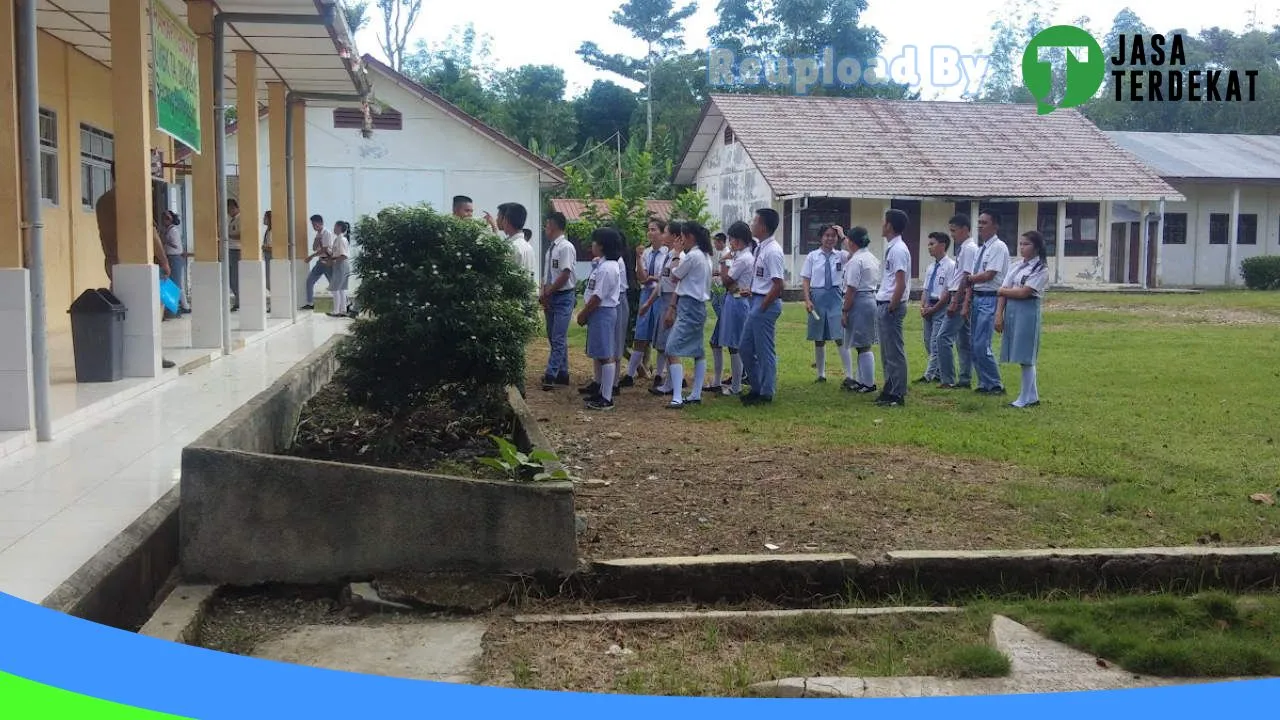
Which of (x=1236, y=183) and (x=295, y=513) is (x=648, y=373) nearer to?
(x=295, y=513)

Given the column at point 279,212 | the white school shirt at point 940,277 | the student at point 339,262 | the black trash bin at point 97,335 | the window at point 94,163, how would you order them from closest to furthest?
the black trash bin at point 97,335 → the white school shirt at point 940,277 → the window at point 94,163 → the column at point 279,212 → the student at point 339,262

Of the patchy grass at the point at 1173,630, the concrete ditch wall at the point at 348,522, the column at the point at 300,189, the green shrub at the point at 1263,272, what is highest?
the column at the point at 300,189

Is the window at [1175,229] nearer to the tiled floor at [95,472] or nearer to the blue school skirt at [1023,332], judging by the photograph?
the blue school skirt at [1023,332]

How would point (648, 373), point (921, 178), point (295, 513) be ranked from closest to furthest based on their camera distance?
1. point (295, 513)
2. point (648, 373)
3. point (921, 178)

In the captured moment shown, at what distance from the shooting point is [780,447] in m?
8.46

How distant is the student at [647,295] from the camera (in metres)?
11.7

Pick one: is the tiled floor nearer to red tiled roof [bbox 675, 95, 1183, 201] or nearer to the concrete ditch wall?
the concrete ditch wall

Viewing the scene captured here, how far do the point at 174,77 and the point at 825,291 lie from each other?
20.3 feet

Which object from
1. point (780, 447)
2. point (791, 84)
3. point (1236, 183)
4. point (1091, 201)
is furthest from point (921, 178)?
point (780, 447)

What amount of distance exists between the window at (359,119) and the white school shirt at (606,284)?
55.8 feet

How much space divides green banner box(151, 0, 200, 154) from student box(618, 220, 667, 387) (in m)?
4.18

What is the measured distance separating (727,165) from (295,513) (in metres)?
28.9

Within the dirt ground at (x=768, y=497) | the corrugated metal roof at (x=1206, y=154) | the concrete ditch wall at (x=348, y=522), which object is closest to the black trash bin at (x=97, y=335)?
the dirt ground at (x=768, y=497)

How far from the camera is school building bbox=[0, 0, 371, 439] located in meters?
6.77
